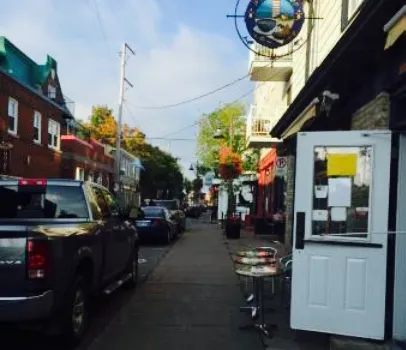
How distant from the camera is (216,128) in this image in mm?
46594

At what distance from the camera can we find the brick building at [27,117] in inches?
950

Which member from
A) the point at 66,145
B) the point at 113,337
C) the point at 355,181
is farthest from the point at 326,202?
the point at 66,145

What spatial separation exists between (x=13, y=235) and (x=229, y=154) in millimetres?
24467

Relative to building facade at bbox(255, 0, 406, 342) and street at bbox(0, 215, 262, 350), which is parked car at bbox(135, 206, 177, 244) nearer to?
street at bbox(0, 215, 262, 350)

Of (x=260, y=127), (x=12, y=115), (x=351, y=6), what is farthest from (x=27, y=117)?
(x=351, y=6)

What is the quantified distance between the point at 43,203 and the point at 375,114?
416 cm

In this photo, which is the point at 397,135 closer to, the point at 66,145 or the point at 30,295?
the point at 30,295

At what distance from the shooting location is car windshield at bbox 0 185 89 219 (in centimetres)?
739

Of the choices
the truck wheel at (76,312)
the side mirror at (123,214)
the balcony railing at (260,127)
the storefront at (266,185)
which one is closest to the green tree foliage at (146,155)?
the storefront at (266,185)

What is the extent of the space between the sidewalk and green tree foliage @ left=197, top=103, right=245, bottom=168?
31885 millimetres

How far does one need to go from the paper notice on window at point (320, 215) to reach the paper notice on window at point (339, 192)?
104 mm

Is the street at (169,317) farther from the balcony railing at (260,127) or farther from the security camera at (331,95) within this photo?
the balcony railing at (260,127)

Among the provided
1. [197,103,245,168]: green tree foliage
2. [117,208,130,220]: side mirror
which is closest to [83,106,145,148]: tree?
[197,103,245,168]: green tree foliage

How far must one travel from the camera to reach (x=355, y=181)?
638 centimetres
